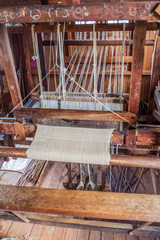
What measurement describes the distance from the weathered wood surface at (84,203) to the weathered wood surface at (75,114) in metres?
0.68

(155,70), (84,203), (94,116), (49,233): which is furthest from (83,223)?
(155,70)

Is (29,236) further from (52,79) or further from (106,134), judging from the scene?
(52,79)

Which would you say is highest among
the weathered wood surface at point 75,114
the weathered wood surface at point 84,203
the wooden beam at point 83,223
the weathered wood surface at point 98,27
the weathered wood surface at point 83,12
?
the weathered wood surface at point 83,12

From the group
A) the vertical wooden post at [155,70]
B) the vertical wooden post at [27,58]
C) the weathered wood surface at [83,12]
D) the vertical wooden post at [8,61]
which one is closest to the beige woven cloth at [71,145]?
the vertical wooden post at [8,61]

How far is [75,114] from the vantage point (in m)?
1.82

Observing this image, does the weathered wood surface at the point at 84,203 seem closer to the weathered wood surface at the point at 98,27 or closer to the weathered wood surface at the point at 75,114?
the weathered wood surface at the point at 75,114

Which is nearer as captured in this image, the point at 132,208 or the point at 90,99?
the point at 132,208

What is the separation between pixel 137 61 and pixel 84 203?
1.09m

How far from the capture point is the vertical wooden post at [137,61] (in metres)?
1.46

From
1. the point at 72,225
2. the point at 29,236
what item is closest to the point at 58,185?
the point at 29,236

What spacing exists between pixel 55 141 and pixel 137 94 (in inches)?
31.3

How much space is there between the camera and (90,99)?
2.42 meters

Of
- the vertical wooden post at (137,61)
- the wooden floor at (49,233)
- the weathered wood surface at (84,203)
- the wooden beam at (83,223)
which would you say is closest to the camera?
the weathered wood surface at (84,203)

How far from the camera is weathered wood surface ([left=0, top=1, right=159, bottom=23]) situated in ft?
4.07
